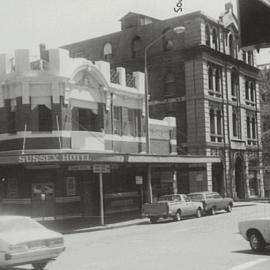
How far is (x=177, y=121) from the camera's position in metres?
42.7

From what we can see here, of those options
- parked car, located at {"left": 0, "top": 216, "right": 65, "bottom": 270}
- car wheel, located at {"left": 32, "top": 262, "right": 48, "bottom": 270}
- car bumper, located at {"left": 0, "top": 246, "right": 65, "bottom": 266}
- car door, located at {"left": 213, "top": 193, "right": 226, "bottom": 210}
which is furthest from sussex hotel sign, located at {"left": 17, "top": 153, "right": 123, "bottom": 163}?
car bumper, located at {"left": 0, "top": 246, "right": 65, "bottom": 266}

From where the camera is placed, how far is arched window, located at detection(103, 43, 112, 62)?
1922 inches

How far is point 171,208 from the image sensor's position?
92.1 ft

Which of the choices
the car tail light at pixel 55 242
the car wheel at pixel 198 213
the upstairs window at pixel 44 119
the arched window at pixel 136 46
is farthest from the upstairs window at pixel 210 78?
the car tail light at pixel 55 242

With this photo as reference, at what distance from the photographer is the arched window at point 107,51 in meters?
48.8

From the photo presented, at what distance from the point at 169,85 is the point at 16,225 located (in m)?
32.7

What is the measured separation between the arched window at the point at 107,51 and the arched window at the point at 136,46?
274cm

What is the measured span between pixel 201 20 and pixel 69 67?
53.9ft

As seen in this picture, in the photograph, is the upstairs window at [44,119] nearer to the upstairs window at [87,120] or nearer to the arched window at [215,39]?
the upstairs window at [87,120]

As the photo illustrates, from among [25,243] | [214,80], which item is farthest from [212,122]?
[25,243]

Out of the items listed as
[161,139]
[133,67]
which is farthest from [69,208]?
[133,67]

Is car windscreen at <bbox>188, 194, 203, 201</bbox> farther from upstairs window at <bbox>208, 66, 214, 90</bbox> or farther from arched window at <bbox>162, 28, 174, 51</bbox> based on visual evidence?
arched window at <bbox>162, 28, 174, 51</bbox>

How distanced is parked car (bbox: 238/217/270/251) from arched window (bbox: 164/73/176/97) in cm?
2960

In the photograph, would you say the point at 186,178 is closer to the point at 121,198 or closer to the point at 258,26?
the point at 121,198
